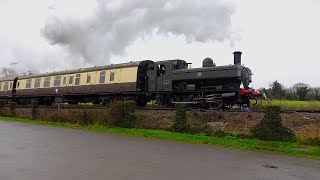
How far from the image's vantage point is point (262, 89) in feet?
62.2

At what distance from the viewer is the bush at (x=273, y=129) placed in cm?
1141

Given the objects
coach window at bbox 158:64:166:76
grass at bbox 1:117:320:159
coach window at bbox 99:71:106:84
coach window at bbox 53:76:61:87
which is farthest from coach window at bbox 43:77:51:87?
grass at bbox 1:117:320:159

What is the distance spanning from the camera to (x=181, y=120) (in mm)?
14195

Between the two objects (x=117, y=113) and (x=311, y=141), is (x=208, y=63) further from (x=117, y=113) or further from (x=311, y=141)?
(x=311, y=141)

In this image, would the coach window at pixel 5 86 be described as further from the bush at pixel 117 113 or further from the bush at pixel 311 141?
the bush at pixel 311 141

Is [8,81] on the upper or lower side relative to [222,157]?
upper

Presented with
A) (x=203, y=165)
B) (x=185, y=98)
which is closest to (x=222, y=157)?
(x=203, y=165)

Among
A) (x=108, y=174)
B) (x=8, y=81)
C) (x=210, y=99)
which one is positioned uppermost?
(x=8, y=81)

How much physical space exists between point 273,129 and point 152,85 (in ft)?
38.3

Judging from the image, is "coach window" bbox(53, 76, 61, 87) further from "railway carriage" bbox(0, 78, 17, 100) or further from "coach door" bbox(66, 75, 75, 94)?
"railway carriage" bbox(0, 78, 17, 100)

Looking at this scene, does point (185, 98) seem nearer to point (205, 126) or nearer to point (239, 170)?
point (205, 126)

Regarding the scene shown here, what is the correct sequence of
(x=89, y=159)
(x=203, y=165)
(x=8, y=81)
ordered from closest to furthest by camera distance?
(x=203, y=165)
(x=89, y=159)
(x=8, y=81)

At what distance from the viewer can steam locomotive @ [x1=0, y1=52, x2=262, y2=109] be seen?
1781 centimetres

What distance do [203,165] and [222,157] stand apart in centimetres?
135
